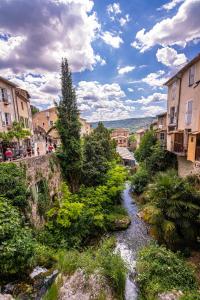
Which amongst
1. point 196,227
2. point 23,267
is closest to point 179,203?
point 196,227

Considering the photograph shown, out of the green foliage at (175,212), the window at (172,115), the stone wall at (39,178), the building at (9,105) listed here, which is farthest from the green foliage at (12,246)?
the window at (172,115)

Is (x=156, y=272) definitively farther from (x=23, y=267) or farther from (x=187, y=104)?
(x=187, y=104)

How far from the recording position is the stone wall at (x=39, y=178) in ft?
36.4

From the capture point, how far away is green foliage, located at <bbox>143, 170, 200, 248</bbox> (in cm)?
996

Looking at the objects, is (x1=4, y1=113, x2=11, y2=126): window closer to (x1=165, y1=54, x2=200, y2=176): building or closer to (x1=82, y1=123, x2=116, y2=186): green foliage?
(x1=82, y1=123, x2=116, y2=186): green foliage

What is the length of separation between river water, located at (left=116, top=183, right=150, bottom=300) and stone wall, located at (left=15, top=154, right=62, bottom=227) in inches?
225

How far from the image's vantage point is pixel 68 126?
16297 millimetres

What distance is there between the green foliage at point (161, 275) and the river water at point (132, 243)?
62cm

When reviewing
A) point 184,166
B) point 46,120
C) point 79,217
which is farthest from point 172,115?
point 46,120

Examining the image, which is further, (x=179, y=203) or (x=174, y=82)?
(x=174, y=82)

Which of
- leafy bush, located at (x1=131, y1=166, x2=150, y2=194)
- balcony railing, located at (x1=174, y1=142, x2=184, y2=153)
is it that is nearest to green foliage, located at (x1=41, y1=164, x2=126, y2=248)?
leafy bush, located at (x1=131, y1=166, x2=150, y2=194)

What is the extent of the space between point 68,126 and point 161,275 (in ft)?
42.9

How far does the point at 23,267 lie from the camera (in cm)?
701

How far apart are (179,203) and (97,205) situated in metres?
7.44
